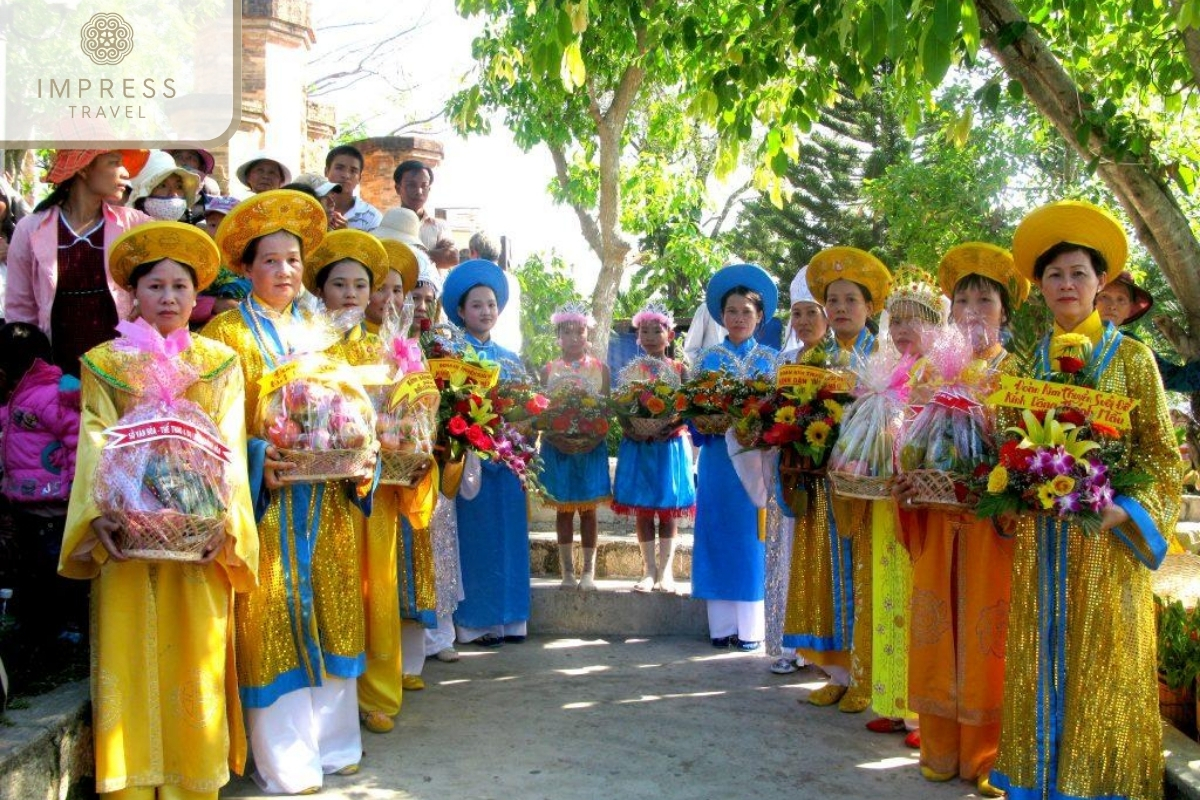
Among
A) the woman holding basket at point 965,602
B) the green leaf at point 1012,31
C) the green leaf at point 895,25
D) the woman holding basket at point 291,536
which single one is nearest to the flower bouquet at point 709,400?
the woman holding basket at point 965,602

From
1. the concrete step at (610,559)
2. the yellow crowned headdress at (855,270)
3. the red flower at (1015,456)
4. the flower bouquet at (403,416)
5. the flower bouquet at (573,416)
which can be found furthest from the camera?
the concrete step at (610,559)

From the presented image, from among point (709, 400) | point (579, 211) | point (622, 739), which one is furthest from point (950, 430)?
point (579, 211)

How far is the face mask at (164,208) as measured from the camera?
614cm

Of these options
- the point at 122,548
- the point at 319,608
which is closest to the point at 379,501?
the point at 319,608

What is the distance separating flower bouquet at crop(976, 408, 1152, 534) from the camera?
3732 millimetres

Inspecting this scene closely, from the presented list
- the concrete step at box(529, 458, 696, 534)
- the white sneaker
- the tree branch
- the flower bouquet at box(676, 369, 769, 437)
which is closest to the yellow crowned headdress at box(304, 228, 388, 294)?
the flower bouquet at box(676, 369, 769, 437)

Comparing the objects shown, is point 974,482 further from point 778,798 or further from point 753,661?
point 753,661

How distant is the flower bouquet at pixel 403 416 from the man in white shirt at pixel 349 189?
2.57 meters

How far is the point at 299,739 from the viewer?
452cm

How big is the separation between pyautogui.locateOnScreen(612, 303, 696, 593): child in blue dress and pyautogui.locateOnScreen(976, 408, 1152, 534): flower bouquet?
3382 mm

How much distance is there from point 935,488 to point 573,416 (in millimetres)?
3246

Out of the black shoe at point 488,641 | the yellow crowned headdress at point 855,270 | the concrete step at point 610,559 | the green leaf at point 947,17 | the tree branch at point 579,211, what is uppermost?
the tree branch at point 579,211

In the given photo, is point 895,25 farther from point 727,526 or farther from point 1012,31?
point 727,526

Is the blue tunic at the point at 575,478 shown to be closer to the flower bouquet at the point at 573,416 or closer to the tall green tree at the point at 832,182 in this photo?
the flower bouquet at the point at 573,416
